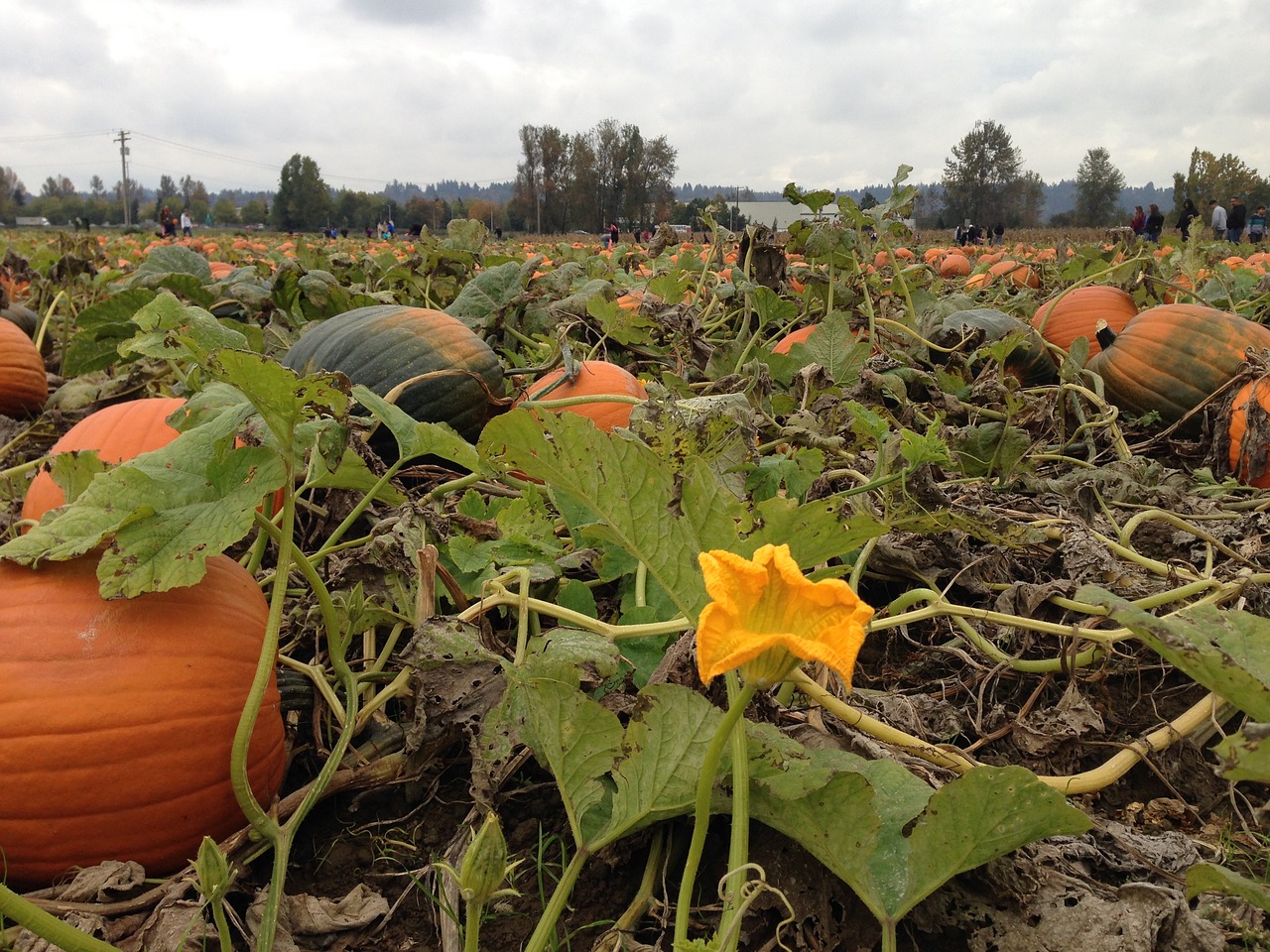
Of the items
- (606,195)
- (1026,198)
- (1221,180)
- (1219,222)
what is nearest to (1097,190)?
(1026,198)

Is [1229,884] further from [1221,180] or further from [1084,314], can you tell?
[1221,180]

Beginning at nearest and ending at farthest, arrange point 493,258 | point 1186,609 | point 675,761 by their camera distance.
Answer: point 1186,609, point 675,761, point 493,258

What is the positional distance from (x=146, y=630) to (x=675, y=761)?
81 cm

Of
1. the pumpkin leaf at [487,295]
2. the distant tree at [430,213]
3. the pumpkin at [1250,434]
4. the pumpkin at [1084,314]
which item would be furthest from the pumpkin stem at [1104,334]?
the distant tree at [430,213]

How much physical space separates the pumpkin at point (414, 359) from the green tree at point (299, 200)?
71.7 meters

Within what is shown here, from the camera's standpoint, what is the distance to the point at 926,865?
3.46 ft

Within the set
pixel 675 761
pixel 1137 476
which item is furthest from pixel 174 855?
pixel 1137 476

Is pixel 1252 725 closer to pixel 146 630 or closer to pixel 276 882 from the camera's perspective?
pixel 276 882

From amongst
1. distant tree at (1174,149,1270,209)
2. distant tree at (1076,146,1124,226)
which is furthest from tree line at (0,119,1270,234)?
distant tree at (1174,149,1270,209)

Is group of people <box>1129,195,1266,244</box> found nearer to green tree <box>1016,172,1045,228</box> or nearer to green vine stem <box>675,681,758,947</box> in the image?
green vine stem <box>675,681,758,947</box>

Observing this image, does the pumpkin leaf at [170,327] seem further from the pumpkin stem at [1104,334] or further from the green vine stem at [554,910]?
the pumpkin stem at [1104,334]

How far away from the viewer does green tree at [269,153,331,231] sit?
6988 centimetres

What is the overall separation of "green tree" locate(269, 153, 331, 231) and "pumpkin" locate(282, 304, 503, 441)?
2825 inches

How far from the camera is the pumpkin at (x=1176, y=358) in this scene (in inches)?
131
